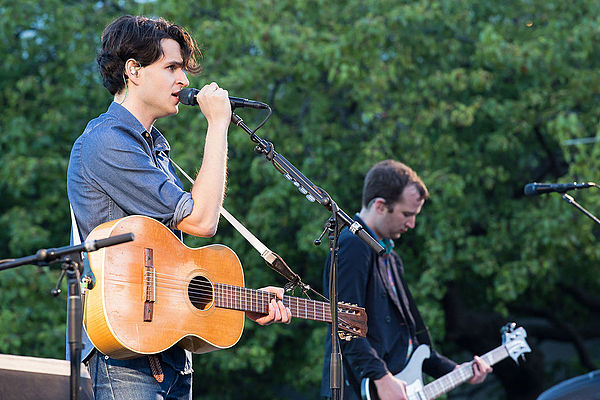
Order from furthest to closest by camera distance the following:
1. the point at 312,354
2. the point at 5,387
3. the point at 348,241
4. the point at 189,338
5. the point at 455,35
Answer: the point at 455,35 → the point at 312,354 → the point at 348,241 → the point at 189,338 → the point at 5,387

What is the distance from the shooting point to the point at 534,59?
829cm

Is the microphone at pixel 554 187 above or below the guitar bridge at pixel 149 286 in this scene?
above

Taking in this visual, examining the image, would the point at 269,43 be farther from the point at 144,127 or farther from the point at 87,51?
the point at 144,127

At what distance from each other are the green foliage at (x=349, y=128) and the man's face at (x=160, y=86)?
4.95 meters

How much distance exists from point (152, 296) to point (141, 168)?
0.45 meters

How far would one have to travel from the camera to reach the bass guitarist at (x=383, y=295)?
Result: 176 inches

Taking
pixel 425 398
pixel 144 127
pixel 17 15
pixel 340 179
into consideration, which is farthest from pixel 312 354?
pixel 144 127

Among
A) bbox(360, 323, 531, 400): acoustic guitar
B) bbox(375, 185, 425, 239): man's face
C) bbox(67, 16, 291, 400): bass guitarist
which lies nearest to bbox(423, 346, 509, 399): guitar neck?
bbox(360, 323, 531, 400): acoustic guitar

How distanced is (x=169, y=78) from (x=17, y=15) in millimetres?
6883

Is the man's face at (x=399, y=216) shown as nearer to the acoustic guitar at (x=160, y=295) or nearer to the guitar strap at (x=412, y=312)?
the guitar strap at (x=412, y=312)

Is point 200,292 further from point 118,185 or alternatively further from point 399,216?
point 399,216

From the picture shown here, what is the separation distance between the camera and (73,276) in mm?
2318

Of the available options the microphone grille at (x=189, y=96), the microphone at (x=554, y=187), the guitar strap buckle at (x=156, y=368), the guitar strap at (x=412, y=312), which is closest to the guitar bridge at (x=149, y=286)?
the guitar strap buckle at (x=156, y=368)

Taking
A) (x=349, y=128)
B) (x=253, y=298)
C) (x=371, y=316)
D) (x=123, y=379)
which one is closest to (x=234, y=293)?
(x=253, y=298)
